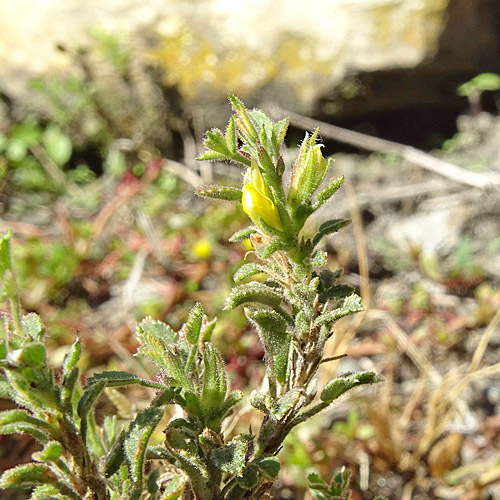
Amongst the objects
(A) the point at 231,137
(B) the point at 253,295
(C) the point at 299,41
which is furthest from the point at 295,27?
(B) the point at 253,295

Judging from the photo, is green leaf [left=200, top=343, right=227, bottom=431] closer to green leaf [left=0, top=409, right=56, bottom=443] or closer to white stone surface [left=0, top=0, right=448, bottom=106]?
green leaf [left=0, top=409, right=56, bottom=443]

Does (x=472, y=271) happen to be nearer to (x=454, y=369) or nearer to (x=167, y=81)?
(x=454, y=369)

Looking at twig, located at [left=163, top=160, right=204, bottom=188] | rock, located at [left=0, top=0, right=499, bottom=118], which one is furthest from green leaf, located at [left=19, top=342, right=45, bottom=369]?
rock, located at [left=0, top=0, right=499, bottom=118]

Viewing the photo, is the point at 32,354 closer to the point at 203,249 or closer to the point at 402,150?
the point at 203,249

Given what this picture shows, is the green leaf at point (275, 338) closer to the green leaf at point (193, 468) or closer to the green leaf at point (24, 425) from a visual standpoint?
the green leaf at point (193, 468)

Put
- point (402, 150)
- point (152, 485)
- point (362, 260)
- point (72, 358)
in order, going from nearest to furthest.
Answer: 1. point (72, 358)
2. point (152, 485)
3. point (362, 260)
4. point (402, 150)

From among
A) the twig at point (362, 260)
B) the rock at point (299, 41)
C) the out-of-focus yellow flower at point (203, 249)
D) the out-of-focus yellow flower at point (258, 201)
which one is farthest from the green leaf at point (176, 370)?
the rock at point (299, 41)
